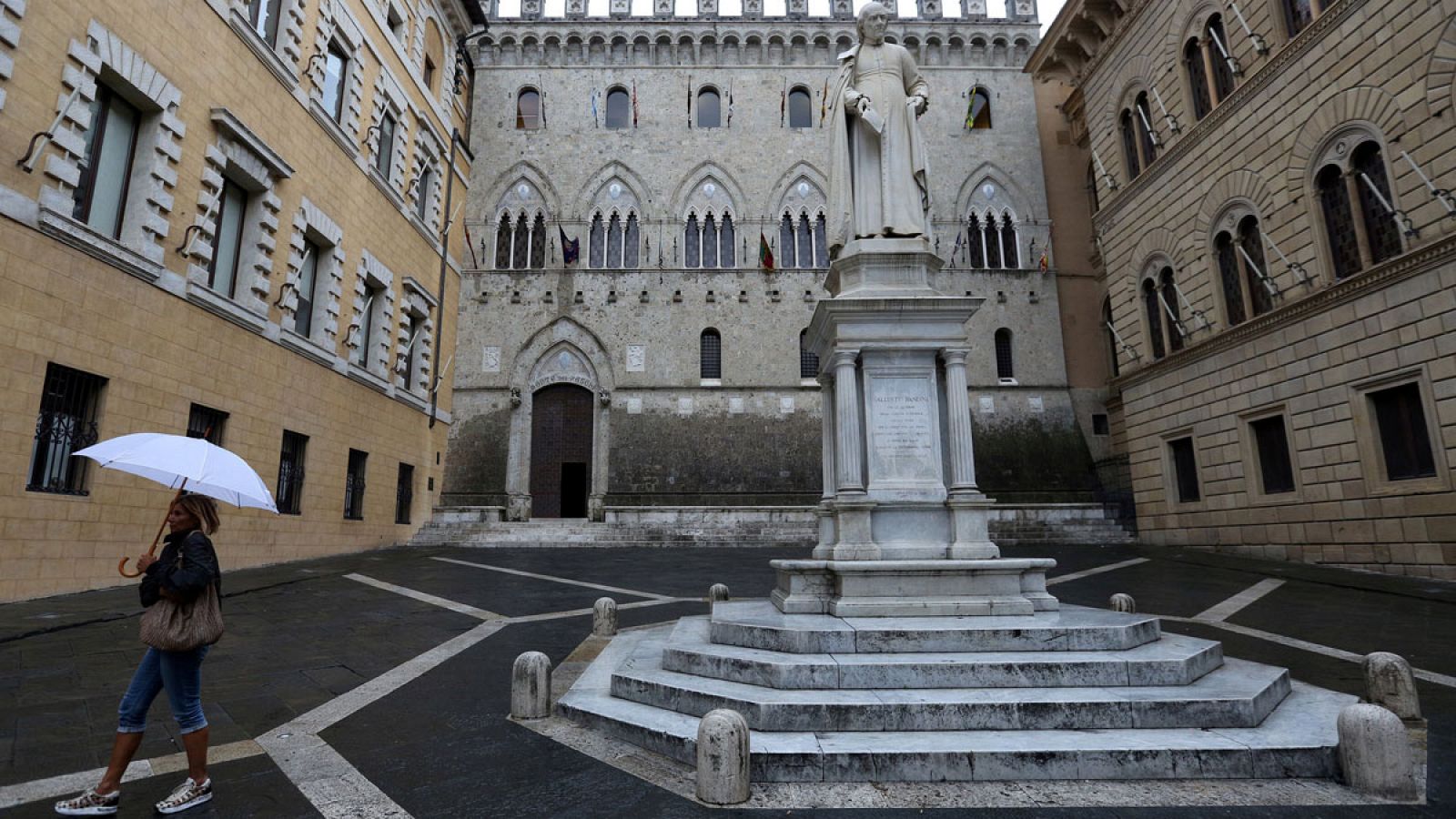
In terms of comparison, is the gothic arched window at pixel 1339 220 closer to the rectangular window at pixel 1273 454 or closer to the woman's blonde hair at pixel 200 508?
the rectangular window at pixel 1273 454

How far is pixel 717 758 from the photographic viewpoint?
11.6 feet

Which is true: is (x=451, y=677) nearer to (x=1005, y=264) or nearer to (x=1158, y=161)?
(x=1158, y=161)

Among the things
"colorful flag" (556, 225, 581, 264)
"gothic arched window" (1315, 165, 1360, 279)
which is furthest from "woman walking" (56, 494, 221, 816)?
"colorful flag" (556, 225, 581, 264)

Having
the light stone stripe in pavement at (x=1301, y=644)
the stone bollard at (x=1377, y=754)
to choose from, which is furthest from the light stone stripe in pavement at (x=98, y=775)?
the light stone stripe in pavement at (x=1301, y=644)

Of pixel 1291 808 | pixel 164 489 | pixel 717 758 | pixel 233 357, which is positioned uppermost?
pixel 233 357

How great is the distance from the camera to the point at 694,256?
25.8 m

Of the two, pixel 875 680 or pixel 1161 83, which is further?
pixel 1161 83

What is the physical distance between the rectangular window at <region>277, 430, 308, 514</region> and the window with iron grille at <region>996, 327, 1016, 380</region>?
69.6 feet

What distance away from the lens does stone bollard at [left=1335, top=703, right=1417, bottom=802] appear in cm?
352

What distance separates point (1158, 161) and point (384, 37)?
1956 centimetres

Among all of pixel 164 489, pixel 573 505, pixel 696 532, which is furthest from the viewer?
pixel 573 505

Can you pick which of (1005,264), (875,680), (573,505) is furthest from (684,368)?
(875,680)

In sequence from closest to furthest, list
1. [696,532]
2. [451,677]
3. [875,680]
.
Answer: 1. [875,680]
2. [451,677]
3. [696,532]

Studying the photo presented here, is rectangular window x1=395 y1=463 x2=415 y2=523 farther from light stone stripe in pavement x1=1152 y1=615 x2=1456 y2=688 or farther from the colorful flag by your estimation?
light stone stripe in pavement x1=1152 y1=615 x2=1456 y2=688
